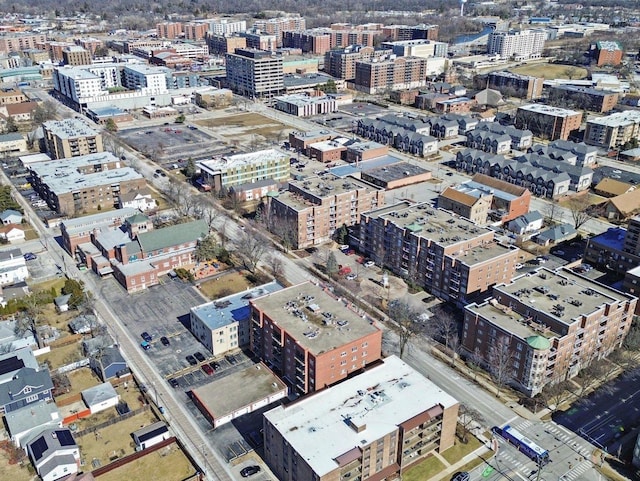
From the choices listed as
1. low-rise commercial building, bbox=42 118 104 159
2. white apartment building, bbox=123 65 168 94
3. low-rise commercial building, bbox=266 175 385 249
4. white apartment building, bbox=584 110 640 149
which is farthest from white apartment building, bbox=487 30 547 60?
low-rise commercial building, bbox=42 118 104 159

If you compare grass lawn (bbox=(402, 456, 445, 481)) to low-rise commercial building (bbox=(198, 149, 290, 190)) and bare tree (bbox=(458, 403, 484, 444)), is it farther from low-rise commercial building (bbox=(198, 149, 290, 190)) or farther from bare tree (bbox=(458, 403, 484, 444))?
low-rise commercial building (bbox=(198, 149, 290, 190))

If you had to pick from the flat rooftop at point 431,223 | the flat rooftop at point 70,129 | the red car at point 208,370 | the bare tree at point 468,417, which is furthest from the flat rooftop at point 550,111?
the red car at point 208,370

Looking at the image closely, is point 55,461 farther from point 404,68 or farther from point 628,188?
point 404,68

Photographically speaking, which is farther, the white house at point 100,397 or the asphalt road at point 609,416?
the white house at point 100,397

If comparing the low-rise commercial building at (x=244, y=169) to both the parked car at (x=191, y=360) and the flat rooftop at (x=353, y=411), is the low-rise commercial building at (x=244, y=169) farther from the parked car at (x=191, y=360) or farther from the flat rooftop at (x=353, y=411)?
the flat rooftop at (x=353, y=411)

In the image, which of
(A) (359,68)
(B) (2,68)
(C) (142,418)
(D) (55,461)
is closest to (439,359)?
(C) (142,418)
